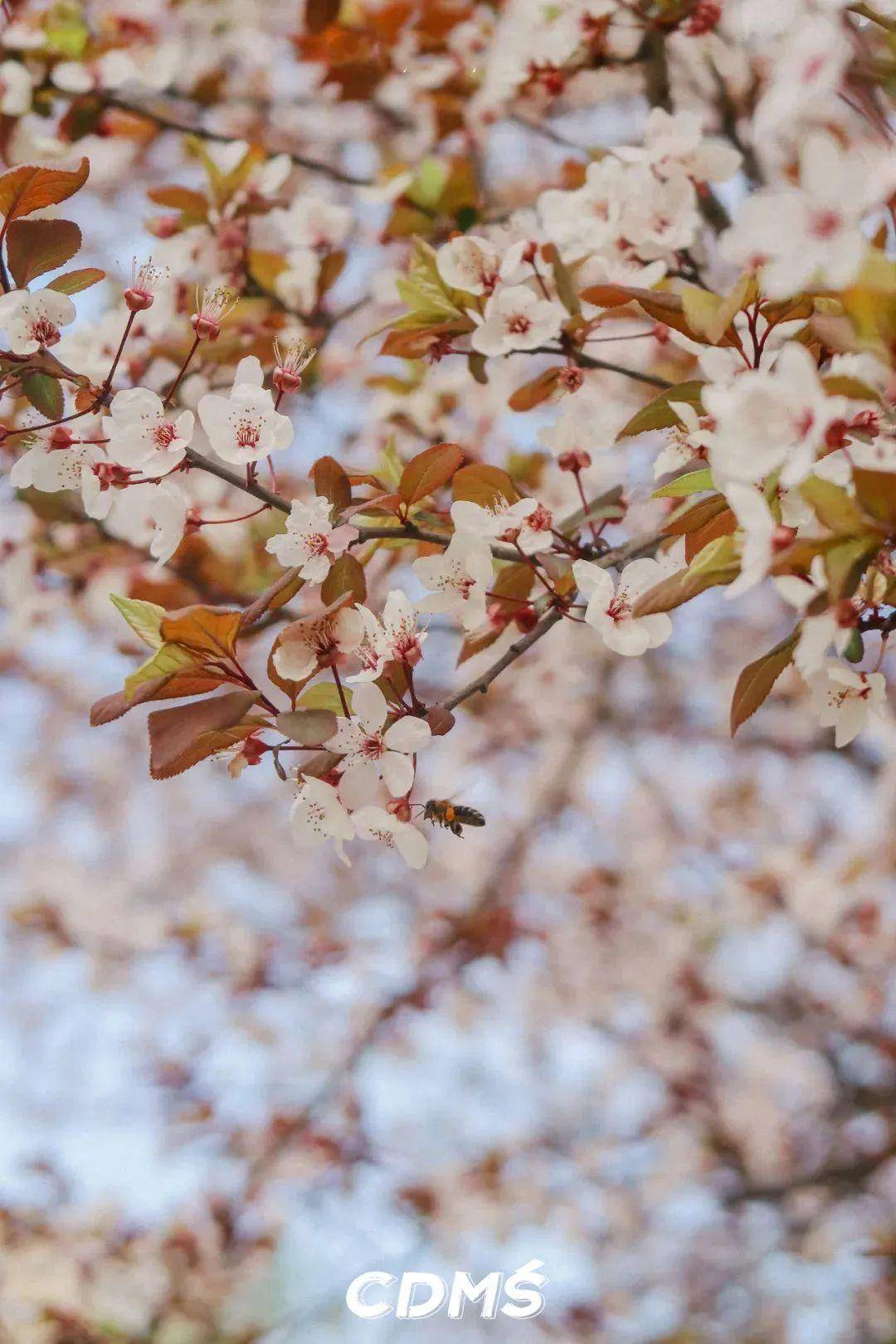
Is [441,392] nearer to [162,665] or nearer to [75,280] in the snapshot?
[75,280]

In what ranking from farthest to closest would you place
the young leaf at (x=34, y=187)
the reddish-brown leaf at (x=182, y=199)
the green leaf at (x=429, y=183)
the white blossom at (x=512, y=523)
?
1. the green leaf at (x=429, y=183)
2. the reddish-brown leaf at (x=182, y=199)
3. the white blossom at (x=512, y=523)
4. the young leaf at (x=34, y=187)

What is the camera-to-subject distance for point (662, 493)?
87cm

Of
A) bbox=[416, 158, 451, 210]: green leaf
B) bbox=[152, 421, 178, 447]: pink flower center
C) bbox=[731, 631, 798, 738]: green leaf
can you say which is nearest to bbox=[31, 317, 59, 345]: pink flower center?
bbox=[152, 421, 178, 447]: pink flower center

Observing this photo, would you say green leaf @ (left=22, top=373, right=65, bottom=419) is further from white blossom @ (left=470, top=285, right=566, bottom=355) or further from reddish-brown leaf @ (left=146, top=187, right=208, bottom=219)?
reddish-brown leaf @ (left=146, top=187, right=208, bottom=219)

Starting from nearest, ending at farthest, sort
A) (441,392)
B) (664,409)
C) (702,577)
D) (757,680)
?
(702,577) < (757,680) < (664,409) < (441,392)

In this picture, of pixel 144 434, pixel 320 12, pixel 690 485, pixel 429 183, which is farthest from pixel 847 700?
pixel 320 12

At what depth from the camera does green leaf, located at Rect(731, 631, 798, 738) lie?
84 centimetres

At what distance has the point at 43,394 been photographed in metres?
0.89

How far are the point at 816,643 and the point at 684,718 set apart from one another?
3882mm

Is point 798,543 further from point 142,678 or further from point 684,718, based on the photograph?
point 684,718

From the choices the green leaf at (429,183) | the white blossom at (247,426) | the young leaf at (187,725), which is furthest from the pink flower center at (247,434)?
the green leaf at (429,183)

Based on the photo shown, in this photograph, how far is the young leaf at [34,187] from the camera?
2.76ft

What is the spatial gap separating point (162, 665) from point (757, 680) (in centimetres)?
48

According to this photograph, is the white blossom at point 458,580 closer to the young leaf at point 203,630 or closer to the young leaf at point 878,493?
the young leaf at point 203,630
